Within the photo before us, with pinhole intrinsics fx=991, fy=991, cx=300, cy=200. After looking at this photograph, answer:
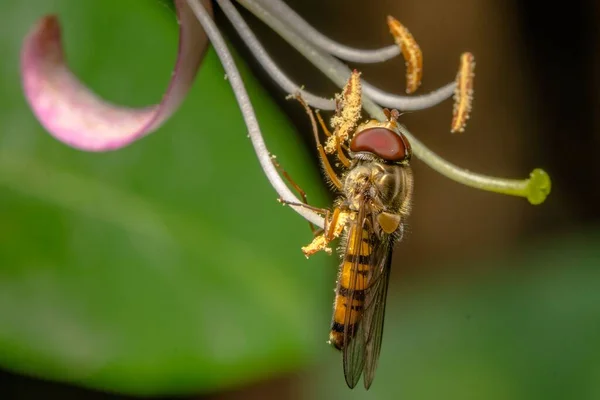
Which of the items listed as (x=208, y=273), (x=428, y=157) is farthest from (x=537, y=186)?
(x=208, y=273)

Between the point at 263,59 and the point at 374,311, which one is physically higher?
the point at 263,59

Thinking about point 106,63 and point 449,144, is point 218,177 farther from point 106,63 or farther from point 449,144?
point 449,144

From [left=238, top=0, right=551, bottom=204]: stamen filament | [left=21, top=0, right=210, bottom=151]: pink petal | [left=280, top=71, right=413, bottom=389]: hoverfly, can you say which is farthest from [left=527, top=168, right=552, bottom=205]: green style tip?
[left=21, top=0, right=210, bottom=151]: pink petal

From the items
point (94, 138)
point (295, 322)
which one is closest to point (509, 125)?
point (295, 322)

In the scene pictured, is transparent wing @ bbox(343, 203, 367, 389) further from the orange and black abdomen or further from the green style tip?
the green style tip

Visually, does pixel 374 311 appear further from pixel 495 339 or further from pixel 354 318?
pixel 495 339

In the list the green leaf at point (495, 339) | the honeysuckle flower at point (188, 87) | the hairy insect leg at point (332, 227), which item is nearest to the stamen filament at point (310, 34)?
the honeysuckle flower at point (188, 87)
